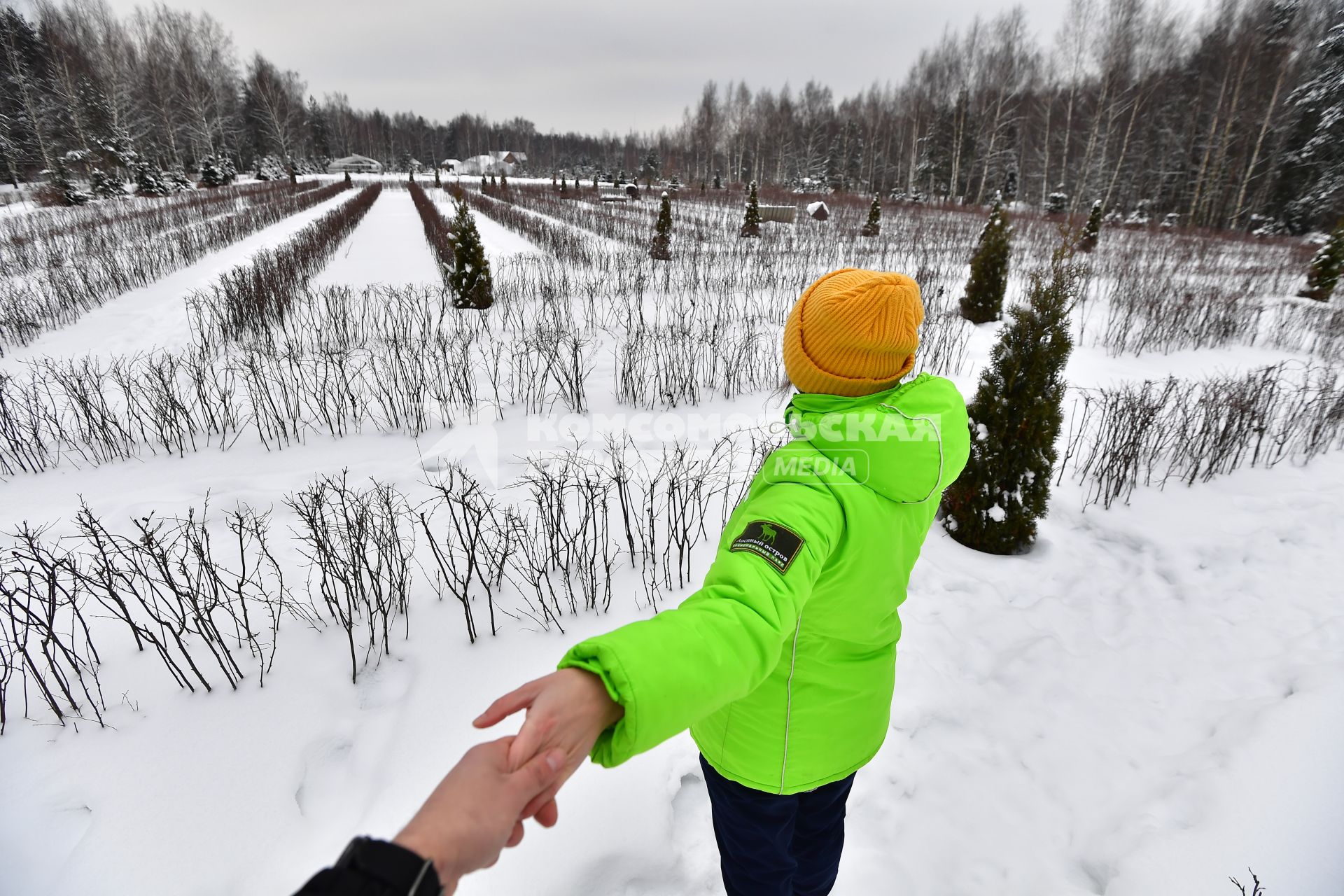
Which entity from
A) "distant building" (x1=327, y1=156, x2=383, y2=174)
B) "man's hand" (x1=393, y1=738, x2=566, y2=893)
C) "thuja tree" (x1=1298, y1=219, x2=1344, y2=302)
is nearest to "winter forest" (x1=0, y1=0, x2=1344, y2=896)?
"man's hand" (x1=393, y1=738, x2=566, y2=893)

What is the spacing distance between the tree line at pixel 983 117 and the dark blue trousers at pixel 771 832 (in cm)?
2508

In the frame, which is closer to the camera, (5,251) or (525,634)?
(525,634)

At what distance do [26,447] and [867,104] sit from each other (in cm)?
5900

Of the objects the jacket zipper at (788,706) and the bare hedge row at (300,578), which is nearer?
the jacket zipper at (788,706)

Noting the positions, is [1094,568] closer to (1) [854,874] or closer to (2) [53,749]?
(1) [854,874]

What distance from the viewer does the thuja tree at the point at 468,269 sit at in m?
7.94

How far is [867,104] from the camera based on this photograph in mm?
48344

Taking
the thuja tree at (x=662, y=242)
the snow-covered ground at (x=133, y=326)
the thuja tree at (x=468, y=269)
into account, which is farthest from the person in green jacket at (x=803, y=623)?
the thuja tree at (x=662, y=242)

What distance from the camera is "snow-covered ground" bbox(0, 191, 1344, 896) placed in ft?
5.51

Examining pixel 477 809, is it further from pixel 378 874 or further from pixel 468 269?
pixel 468 269

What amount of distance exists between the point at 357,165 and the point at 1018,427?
7742 centimetres

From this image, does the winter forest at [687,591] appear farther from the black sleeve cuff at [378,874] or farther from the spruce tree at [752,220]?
the spruce tree at [752,220]

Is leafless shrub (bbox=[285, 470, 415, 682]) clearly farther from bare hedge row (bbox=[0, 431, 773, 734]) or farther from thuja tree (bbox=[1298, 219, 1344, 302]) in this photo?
thuja tree (bbox=[1298, 219, 1344, 302])

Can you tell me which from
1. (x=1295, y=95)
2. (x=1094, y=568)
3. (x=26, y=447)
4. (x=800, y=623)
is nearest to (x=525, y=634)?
(x=800, y=623)
